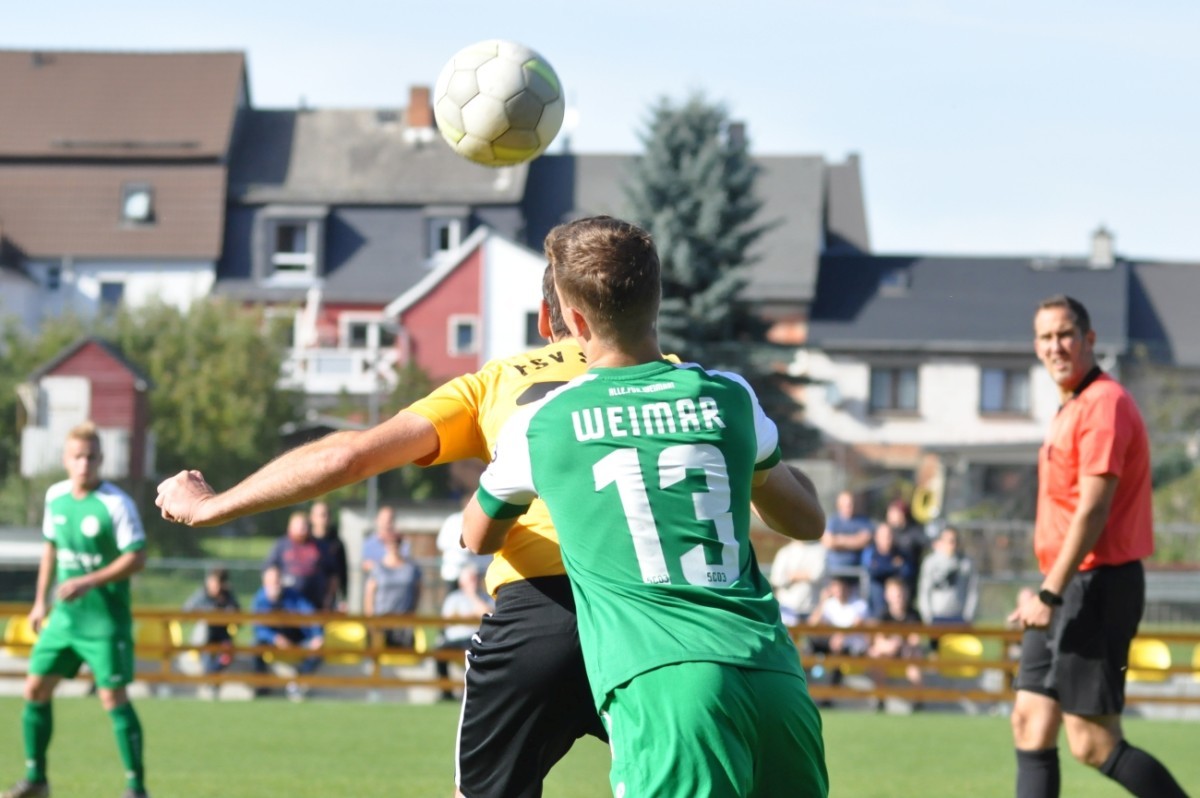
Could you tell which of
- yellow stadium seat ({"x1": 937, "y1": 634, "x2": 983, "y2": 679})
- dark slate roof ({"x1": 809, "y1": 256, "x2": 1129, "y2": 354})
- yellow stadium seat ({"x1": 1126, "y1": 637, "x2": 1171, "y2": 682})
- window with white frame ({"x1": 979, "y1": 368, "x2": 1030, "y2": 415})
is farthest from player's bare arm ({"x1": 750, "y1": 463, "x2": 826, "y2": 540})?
window with white frame ({"x1": 979, "y1": 368, "x2": 1030, "y2": 415})

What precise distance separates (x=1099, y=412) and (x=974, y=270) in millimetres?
52750

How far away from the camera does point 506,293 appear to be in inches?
2018

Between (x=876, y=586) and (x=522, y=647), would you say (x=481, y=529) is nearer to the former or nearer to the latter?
(x=522, y=647)

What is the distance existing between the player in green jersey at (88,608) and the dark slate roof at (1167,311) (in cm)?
5220

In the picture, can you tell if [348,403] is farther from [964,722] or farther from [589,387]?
[589,387]

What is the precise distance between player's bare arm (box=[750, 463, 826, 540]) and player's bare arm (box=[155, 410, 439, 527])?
0.85 meters

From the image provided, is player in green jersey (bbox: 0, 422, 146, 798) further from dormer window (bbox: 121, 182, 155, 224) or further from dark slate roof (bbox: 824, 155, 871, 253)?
dark slate roof (bbox: 824, 155, 871, 253)

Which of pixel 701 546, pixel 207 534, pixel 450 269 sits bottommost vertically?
pixel 207 534

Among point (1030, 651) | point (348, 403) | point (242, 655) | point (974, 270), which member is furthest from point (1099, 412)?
point (974, 270)

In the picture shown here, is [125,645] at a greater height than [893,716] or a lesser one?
greater

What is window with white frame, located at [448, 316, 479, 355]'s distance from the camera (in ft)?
169

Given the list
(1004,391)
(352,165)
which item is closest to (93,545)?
(352,165)

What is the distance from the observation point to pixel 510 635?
4.63m

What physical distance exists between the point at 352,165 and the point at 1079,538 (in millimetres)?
51286
